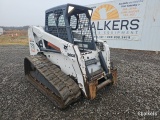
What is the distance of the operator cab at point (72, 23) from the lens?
3.97 metres

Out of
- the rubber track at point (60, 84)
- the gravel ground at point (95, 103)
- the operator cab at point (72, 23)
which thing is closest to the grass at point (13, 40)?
the operator cab at point (72, 23)

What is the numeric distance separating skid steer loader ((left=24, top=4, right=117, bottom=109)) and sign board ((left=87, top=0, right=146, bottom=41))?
7.50 meters

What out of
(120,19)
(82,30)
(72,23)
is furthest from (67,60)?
(120,19)

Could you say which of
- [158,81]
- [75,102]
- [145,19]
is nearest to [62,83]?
[75,102]

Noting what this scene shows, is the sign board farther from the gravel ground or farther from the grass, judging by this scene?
the grass

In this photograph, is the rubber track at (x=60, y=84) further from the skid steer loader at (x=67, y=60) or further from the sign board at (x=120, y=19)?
the sign board at (x=120, y=19)

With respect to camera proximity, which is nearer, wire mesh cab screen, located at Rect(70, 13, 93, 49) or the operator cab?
the operator cab

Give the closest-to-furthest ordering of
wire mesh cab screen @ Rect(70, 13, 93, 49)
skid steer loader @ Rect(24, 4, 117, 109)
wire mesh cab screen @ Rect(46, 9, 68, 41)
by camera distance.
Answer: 1. skid steer loader @ Rect(24, 4, 117, 109)
2. wire mesh cab screen @ Rect(46, 9, 68, 41)
3. wire mesh cab screen @ Rect(70, 13, 93, 49)

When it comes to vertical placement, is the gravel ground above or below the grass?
above

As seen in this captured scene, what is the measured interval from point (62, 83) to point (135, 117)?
1891 millimetres

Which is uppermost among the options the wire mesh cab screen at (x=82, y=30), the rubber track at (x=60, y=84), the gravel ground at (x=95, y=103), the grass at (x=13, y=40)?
the wire mesh cab screen at (x=82, y=30)

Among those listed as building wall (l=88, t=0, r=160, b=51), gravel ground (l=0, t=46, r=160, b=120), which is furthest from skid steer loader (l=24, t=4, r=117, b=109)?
building wall (l=88, t=0, r=160, b=51)

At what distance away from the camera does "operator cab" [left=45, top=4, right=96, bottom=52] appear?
397 centimetres

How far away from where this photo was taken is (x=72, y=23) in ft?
16.0
